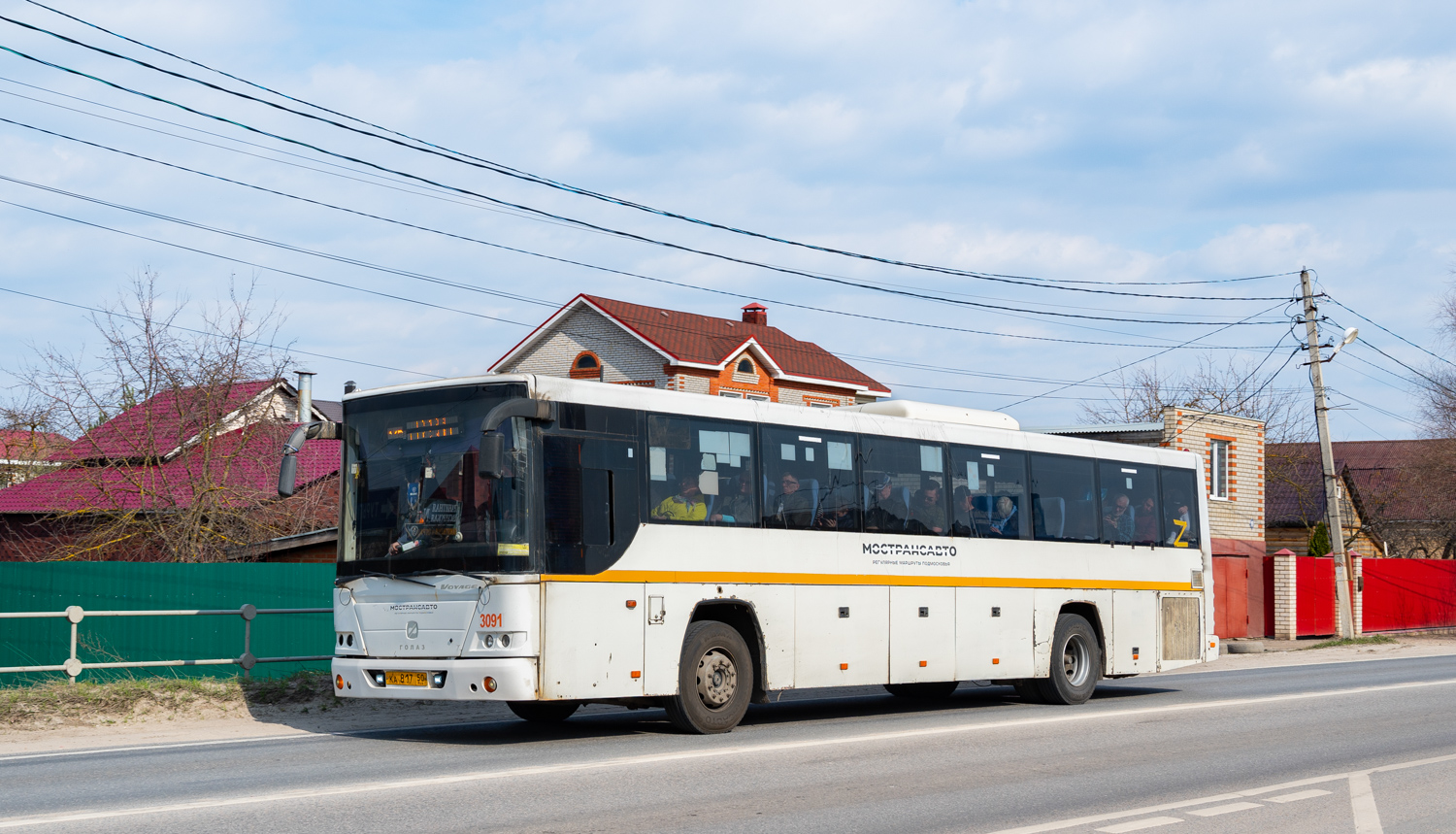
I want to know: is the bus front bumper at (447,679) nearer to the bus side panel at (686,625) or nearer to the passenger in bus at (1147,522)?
the bus side panel at (686,625)

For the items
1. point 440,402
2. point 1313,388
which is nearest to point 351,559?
point 440,402

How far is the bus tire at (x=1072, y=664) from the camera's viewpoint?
16344 mm

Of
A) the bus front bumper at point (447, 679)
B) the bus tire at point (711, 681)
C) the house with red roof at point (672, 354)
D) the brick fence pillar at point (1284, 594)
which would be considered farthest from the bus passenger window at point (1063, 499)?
the house with red roof at point (672, 354)

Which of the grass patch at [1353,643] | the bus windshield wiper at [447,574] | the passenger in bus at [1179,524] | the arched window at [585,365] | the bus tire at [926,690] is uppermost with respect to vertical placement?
the arched window at [585,365]

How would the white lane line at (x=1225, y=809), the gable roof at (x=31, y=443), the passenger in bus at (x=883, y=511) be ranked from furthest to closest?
the gable roof at (x=31, y=443) < the passenger in bus at (x=883, y=511) < the white lane line at (x=1225, y=809)

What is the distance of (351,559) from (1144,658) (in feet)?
34.3

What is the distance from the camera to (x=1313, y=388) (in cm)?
3500

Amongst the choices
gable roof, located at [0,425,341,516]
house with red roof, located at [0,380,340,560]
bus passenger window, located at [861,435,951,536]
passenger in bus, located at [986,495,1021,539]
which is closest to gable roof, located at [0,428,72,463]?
house with red roof, located at [0,380,340,560]

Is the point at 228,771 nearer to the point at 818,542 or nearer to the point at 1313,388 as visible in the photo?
the point at 818,542

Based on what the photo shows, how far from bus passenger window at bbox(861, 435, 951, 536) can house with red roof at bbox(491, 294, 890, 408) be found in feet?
110

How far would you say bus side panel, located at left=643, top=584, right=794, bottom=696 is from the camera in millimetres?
12062

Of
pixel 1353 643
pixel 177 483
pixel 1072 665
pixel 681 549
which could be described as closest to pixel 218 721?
pixel 681 549

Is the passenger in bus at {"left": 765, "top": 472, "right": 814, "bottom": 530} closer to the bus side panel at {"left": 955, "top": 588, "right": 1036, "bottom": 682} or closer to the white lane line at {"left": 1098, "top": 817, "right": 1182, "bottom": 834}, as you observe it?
the bus side panel at {"left": 955, "top": 588, "right": 1036, "bottom": 682}

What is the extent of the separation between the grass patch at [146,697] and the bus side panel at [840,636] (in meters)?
5.74
